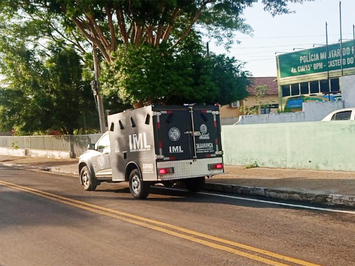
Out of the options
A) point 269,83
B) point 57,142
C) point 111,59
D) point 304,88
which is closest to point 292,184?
point 111,59

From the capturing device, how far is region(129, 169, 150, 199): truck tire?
11.3 m

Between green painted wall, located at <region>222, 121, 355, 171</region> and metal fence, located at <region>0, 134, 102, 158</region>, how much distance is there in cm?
1218

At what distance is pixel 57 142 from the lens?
104ft

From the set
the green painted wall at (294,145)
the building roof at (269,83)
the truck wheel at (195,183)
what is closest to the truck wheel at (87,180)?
the truck wheel at (195,183)

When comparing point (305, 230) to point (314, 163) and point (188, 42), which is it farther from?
point (188, 42)

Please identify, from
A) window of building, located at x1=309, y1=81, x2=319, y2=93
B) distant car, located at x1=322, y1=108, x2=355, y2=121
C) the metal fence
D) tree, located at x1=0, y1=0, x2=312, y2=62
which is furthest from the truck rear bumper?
window of building, located at x1=309, y1=81, x2=319, y2=93

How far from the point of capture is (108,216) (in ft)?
30.4

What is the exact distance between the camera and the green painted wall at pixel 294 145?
514 inches

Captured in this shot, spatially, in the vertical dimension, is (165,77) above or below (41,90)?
below

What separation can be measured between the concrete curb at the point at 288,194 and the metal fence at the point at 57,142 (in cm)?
1580

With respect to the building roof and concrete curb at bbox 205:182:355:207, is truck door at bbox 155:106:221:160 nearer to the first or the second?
concrete curb at bbox 205:182:355:207

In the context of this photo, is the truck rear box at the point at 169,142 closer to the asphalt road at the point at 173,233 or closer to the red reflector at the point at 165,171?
the red reflector at the point at 165,171

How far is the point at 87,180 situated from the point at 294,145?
660 centimetres

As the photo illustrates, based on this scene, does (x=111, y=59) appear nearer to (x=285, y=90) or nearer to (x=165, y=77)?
(x=165, y=77)
